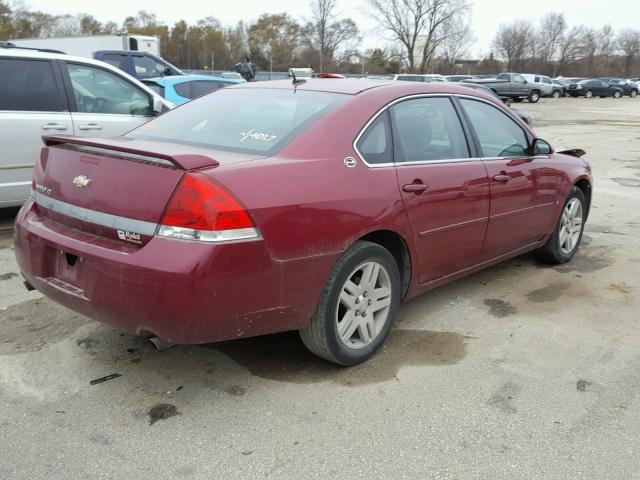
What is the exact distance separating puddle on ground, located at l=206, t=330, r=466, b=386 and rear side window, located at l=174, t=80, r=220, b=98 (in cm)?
769

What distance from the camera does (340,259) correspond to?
306cm

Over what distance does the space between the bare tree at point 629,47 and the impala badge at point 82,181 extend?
110m

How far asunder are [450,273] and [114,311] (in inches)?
86.3

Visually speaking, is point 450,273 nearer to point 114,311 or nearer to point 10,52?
point 114,311

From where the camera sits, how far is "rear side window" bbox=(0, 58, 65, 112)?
5.62m

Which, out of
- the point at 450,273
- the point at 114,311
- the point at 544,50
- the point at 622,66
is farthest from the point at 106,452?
the point at 622,66

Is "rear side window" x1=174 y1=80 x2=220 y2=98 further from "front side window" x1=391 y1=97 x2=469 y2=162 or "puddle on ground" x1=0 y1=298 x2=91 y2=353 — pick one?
"front side window" x1=391 y1=97 x2=469 y2=162

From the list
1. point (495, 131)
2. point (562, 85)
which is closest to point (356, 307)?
point (495, 131)

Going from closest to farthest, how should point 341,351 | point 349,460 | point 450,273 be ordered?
point 349,460
point 341,351
point 450,273

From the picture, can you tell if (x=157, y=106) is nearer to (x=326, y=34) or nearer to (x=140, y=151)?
(x=140, y=151)

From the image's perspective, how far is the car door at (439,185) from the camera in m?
3.50

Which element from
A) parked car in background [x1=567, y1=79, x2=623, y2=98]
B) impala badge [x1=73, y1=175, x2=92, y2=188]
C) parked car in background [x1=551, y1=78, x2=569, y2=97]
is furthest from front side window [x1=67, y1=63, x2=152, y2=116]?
parked car in background [x1=567, y1=79, x2=623, y2=98]

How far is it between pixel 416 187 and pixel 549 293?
6.00 feet

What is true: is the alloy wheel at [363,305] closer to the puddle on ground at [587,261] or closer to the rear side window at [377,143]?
the rear side window at [377,143]
